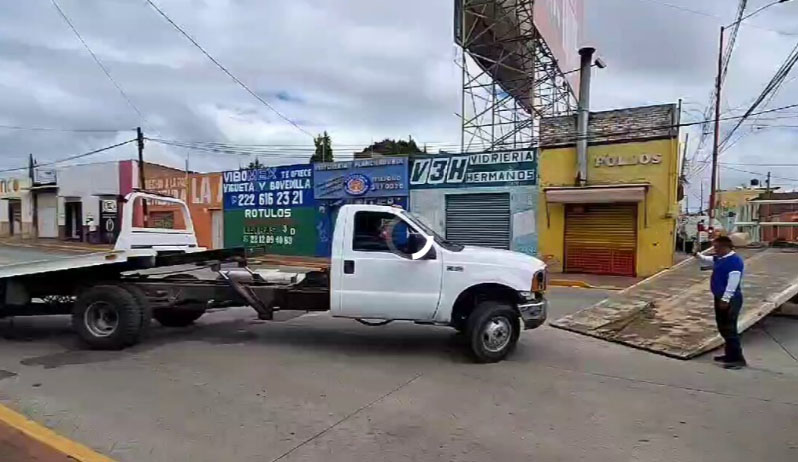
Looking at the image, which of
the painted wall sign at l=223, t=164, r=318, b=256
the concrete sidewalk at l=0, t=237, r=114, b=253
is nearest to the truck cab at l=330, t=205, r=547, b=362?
the painted wall sign at l=223, t=164, r=318, b=256

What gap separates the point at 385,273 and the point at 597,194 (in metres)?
13.2

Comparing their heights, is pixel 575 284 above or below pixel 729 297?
below

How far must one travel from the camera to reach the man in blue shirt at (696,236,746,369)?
7410 mm

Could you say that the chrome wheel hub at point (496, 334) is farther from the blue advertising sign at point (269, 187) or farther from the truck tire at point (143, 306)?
the blue advertising sign at point (269, 187)

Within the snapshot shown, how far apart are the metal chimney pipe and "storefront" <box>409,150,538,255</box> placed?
153 cm

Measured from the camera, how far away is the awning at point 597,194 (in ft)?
61.2

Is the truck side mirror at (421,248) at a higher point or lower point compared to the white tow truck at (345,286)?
higher

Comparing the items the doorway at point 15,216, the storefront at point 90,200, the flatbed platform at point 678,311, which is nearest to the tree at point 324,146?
the storefront at point 90,200

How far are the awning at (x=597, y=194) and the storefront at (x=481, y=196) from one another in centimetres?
101

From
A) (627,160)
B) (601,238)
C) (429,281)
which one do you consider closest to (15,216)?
(601,238)

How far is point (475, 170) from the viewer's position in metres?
21.9

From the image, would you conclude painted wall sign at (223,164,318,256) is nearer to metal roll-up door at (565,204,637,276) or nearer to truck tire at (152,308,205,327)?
metal roll-up door at (565,204,637,276)

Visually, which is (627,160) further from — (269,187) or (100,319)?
(100,319)

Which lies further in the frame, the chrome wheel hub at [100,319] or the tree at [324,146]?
the tree at [324,146]
